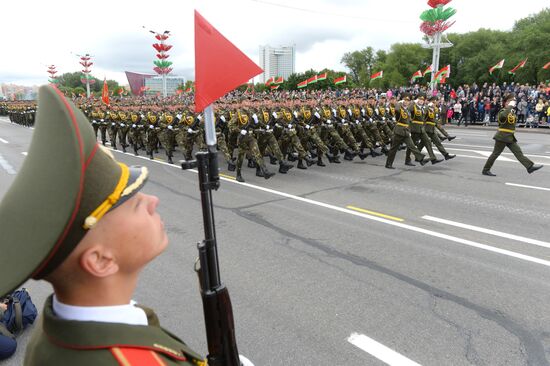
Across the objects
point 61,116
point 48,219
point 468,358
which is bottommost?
point 468,358

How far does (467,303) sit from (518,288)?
2.31 feet

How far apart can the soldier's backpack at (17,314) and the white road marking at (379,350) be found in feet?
8.93

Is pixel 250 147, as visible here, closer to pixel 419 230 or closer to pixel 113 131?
pixel 419 230

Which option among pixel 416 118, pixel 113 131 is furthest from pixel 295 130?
pixel 113 131

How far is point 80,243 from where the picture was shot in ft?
3.28

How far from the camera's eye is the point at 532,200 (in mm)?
7348

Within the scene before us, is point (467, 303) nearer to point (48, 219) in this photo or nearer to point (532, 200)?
point (48, 219)

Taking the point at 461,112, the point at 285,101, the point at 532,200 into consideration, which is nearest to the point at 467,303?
the point at 532,200

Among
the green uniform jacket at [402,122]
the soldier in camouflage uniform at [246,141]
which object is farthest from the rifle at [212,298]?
the green uniform jacket at [402,122]

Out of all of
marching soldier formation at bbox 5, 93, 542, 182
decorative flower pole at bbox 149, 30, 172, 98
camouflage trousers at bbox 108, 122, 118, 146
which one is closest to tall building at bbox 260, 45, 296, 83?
decorative flower pole at bbox 149, 30, 172, 98

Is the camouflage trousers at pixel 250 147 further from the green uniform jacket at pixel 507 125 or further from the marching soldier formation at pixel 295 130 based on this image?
the green uniform jacket at pixel 507 125

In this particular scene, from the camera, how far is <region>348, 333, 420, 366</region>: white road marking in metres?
2.94

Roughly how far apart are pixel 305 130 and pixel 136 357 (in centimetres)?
1056

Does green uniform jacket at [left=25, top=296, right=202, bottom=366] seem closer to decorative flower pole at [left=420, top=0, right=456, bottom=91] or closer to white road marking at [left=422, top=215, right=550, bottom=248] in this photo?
white road marking at [left=422, top=215, right=550, bottom=248]
